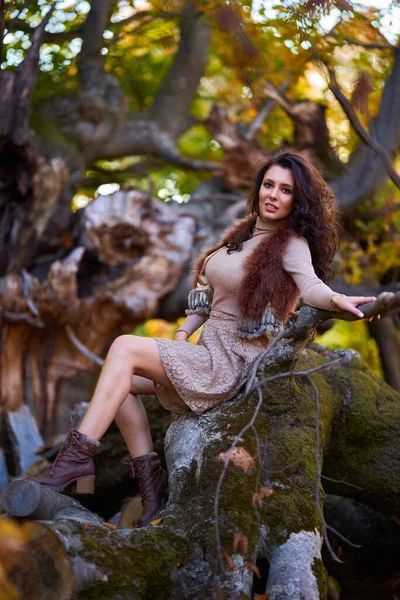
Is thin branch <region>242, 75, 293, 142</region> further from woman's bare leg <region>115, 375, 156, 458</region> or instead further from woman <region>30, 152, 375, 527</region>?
woman's bare leg <region>115, 375, 156, 458</region>

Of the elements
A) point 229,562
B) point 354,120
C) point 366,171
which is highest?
point 354,120

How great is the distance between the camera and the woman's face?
3832mm

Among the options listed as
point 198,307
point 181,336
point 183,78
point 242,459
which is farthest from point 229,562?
point 183,78

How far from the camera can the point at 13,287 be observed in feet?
21.2

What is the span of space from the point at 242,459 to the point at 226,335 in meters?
0.75

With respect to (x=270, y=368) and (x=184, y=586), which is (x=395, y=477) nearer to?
(x=270, y=368)

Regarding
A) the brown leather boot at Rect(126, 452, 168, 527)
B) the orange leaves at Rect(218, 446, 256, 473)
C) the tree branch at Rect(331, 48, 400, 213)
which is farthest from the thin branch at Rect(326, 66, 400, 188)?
the tree branch at Rect(331, 48, 400, 213)

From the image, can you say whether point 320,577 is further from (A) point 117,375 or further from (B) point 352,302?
(A) point 117,375

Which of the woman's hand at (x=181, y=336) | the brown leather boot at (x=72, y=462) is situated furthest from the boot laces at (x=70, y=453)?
the woman's hand at (x=181, y=336)

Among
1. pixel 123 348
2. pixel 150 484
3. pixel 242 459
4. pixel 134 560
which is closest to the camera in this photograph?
pixel 134 560

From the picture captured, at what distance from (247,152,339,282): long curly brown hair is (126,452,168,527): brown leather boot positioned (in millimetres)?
1357

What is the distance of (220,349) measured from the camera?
378cm

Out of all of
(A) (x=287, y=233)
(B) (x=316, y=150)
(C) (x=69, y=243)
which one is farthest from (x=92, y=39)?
(A) (x=287, y=233)

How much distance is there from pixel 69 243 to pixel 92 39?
2.27 metres
